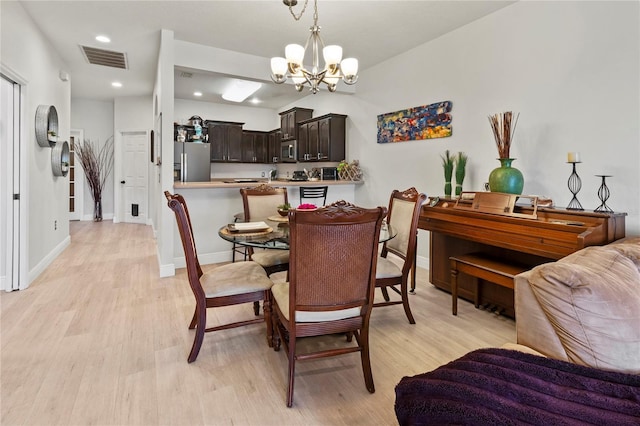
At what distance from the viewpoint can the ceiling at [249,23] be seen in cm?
337

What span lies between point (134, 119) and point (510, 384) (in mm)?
8541

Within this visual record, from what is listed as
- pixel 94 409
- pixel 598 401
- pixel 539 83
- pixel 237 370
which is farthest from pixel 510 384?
pixel 539 83

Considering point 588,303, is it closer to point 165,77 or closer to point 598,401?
point 598,401

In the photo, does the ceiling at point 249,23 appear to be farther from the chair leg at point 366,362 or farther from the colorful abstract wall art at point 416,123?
the chair leg at point 366,362

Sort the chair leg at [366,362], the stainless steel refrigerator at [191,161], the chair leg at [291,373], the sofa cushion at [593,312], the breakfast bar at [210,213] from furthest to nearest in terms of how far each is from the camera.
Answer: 1. the stainless steel refrigerator at [191,161]
2. the breakfast bar at [210,213]
3. the chair leg at [366,362]
4. the chair leg at [291,373]
5. the sofa cushion at [593,312]

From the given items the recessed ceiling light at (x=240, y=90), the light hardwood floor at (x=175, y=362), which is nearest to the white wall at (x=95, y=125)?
the recessed ceiling light at (x=240, y=90)

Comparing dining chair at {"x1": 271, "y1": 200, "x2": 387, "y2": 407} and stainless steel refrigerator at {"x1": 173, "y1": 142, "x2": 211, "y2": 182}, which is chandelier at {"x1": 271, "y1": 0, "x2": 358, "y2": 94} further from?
stainless steel refrigerator at {"x1": 173, "y1": 142, "x2": 211, "y2": 182}

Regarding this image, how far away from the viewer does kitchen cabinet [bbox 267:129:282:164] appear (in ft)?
26.0

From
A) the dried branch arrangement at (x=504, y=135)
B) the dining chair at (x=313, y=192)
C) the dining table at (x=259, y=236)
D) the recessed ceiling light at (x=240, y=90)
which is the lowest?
the dining table at (x=259, y=236)

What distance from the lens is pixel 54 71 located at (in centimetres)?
458

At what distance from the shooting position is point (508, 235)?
2.56 meters

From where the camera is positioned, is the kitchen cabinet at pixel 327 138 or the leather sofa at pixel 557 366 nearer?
the leather sofa at pixel 557 366

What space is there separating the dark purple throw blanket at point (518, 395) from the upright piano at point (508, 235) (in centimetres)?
122

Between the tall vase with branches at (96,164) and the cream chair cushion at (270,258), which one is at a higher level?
the tall vase with branches at (96,164)
